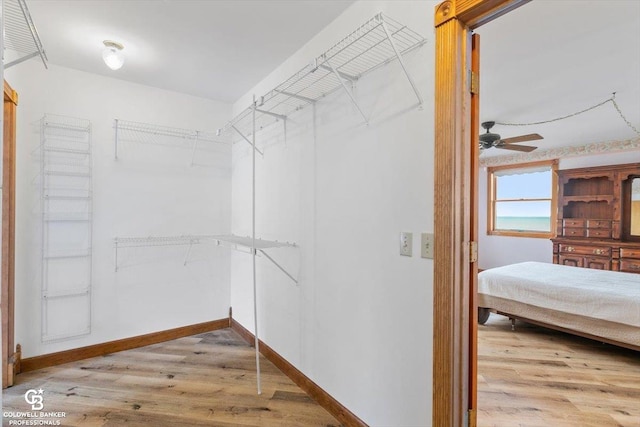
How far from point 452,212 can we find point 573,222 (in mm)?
4934

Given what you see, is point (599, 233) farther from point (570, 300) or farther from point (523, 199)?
point (570, 300)

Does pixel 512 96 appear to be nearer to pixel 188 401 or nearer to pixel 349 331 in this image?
pixel 349 331

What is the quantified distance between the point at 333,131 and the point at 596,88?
101 inches

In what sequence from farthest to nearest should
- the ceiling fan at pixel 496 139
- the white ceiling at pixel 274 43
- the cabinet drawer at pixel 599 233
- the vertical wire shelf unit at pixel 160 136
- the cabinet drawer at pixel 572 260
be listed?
the cabinet drawer at pixel 572 260, the cabinet drawer at pixel 599 233, the ceiling fan at pixel 496 139, the vertical wire shelf unit at pixel 160 136, the white ceiling at pixel 274 43

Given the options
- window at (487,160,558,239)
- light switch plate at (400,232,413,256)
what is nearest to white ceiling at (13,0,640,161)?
light switch plate at (400,232,413,256)

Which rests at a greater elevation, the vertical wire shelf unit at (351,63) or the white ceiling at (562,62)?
the white ceiling at (562,62)

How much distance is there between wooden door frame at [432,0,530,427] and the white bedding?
2.36 metres

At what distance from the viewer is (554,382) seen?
2533mm

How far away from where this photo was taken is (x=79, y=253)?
9.07 ft

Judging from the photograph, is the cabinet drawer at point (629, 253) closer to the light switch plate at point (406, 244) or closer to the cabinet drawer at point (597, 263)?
the cabinet drawer at point (597, 263)

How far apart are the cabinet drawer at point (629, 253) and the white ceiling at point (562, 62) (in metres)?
1.69

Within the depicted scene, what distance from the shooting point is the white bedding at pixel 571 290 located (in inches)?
111

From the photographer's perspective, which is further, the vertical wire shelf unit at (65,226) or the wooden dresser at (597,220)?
the wooden dresser at (597,220)

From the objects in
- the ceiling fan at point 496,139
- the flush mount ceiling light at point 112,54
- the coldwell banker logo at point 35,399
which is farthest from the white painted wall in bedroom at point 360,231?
the ceiling fan at point 496,139
